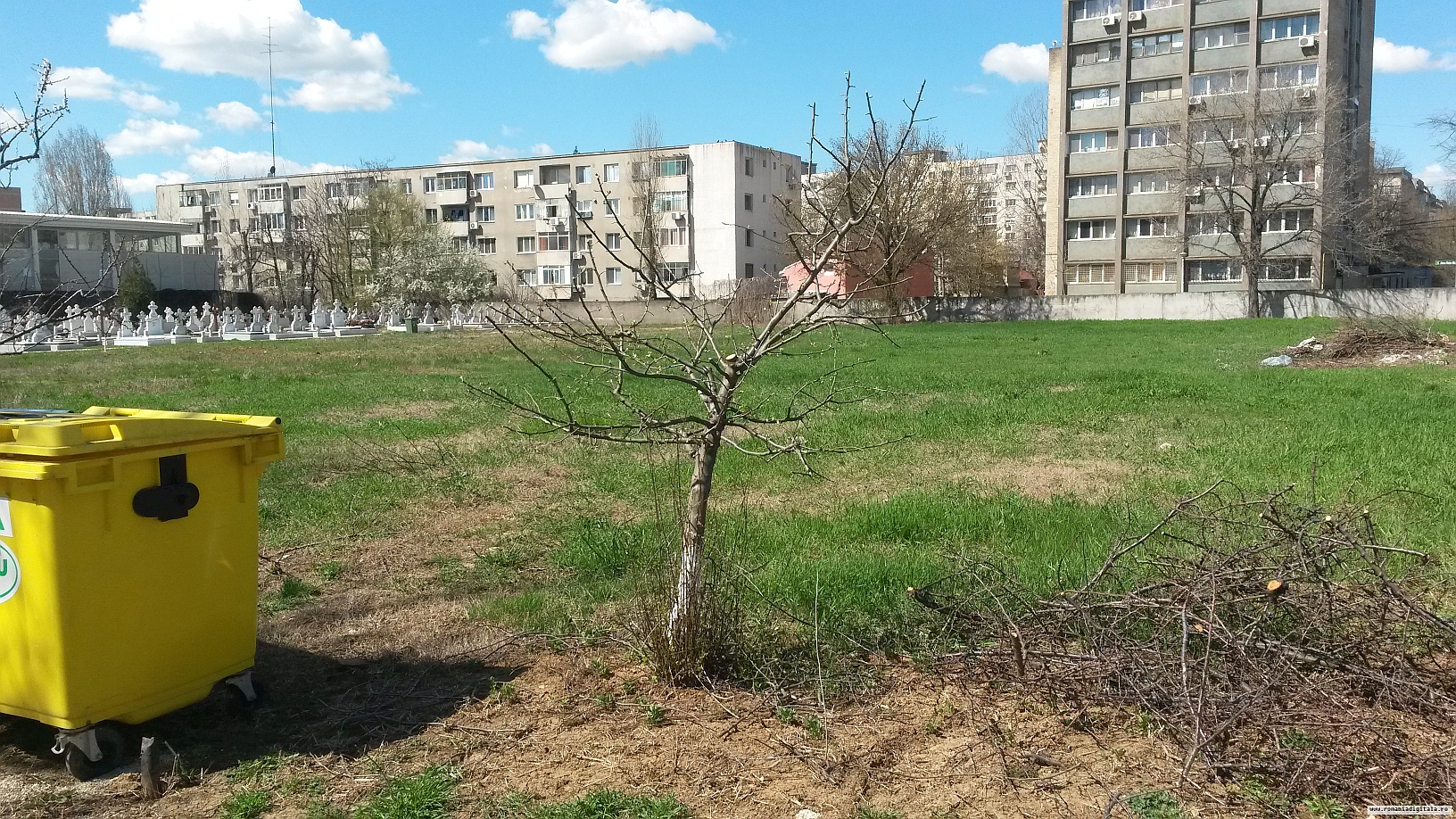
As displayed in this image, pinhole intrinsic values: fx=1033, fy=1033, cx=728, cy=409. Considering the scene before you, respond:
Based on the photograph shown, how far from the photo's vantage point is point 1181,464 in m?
9.21

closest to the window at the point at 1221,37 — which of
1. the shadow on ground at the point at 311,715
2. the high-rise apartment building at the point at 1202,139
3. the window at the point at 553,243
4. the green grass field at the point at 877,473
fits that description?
the high-rise apartment building at the point at 1202,139

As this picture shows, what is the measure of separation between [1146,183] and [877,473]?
6251cm

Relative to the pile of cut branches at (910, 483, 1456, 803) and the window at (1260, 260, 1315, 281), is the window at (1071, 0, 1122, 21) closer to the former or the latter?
the window at (1260, 260, 1315, 281)

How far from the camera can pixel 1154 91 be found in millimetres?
64688

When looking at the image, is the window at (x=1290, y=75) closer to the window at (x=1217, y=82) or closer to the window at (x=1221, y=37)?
the window at (x=1217, y=82)

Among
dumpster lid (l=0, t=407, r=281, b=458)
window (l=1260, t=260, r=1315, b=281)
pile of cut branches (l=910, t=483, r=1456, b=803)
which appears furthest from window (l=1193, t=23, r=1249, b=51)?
dumpster lid (l=0, t=407, r=281, b=458)

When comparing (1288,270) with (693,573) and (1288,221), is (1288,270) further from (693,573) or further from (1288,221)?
(693,573)

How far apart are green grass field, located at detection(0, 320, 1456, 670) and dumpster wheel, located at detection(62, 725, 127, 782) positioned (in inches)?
73.9

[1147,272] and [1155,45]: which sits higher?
[1155,45]

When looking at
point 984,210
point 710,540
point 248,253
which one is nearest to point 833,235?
point 710,540

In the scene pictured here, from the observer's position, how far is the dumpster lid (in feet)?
11.2

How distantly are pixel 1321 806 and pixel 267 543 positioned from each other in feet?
20.6

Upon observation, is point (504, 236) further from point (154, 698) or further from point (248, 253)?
point (154, 698)

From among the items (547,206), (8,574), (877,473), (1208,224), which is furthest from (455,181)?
(8,574)
